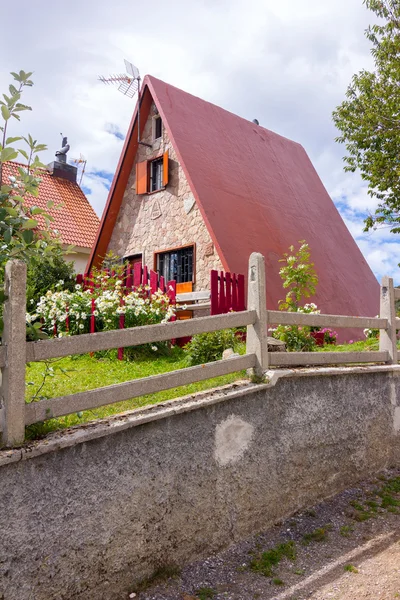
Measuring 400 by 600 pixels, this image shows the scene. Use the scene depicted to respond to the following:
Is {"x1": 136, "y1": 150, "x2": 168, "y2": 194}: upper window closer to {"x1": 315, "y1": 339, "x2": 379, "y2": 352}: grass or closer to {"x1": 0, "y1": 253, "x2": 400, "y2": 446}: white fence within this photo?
{"x1": 315, "y1": 339, "x2": 379, "y2": 352}: grass

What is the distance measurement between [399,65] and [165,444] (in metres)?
14.2

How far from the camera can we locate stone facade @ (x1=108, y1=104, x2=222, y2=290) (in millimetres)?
12609

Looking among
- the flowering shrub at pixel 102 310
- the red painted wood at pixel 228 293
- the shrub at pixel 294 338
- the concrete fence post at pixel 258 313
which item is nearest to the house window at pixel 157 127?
the flowering shrub at pixel 102 310

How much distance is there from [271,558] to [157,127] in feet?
40.1

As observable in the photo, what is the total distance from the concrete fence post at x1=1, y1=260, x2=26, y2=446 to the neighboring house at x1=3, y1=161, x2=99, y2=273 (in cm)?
1489

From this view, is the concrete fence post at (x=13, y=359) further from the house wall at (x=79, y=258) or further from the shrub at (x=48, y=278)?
the house wall at (x=79, y=258)

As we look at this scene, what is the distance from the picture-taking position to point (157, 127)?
47.8 ft

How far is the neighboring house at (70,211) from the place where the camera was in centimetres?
1912

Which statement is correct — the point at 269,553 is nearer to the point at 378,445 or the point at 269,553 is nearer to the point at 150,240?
the point at 378,445

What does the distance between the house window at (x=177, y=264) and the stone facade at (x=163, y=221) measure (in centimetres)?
20

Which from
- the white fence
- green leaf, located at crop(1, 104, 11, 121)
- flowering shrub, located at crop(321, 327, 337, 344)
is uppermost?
green leaf, located at crop(1, 104, 11, 121)

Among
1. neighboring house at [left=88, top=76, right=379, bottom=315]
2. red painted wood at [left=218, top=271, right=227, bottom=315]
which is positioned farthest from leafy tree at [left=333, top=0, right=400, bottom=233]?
red painted wood at [left=218, top=271, right=227, bottom=315]

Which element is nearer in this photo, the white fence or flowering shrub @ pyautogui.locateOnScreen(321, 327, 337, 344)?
the white fence

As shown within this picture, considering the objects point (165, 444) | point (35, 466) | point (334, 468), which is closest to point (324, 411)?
point (334, 468)
